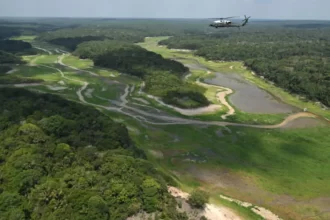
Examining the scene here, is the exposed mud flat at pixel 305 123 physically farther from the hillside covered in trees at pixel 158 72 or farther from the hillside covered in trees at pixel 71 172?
the hillside covered in trees at pixel 71 172

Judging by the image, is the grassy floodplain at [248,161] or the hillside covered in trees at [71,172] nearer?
the hillside covered in trees at [71,172]

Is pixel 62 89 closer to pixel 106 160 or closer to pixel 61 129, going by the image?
pixel 61 129

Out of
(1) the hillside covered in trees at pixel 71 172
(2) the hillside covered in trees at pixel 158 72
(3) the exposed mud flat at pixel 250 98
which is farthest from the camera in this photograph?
(2) the hillside covered in trees at pixel 158 72

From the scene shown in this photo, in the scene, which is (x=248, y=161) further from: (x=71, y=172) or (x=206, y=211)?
(x=71, y=172)

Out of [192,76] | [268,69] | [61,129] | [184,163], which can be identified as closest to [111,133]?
[61,129]

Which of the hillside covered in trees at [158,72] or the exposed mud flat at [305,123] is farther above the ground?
the hillside covered in trees at [158,72]

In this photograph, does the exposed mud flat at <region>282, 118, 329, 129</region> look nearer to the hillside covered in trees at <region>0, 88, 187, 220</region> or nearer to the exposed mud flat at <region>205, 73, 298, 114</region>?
the exposed mud flat at <region>205, 73, 298, 114</region>

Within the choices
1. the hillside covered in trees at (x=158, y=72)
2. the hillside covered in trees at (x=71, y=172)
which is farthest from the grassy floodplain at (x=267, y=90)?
the hillside covered in trees at (x=71, y=172)
